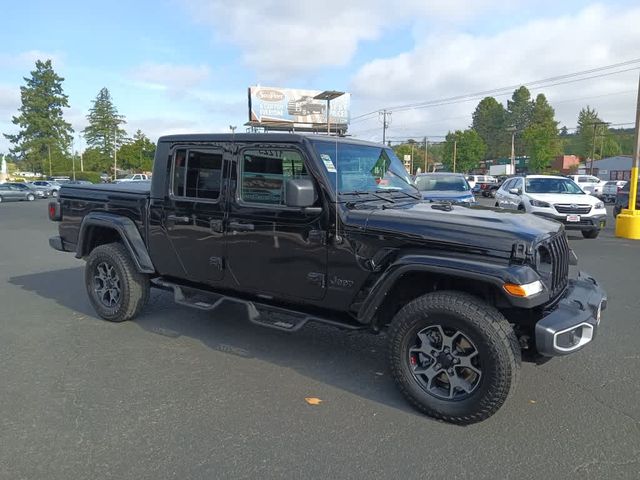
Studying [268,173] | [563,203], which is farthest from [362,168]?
[563,203]

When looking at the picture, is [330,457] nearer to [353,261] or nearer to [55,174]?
[353,261]

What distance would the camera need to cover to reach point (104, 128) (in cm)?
9206

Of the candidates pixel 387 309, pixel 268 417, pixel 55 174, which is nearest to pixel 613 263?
pixel 387 309

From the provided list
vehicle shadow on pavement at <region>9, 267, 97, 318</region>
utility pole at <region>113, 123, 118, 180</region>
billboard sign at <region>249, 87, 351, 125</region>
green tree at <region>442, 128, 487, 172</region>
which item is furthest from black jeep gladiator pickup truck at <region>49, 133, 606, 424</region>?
utility pole at <region>113, 123, 118, 180</region>

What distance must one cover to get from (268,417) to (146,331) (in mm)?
2303

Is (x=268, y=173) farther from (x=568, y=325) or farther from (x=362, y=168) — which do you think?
(x=568, y=325)

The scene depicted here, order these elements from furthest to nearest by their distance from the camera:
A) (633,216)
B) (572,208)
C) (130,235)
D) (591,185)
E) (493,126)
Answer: (493,126), (591,185), (633,216), (572,208), (130,235)

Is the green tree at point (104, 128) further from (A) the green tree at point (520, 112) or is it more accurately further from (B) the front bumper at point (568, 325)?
(B) the front bumper at point (568, 325)

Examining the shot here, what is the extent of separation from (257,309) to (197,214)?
1.05m

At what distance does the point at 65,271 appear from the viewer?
8289 millimetres

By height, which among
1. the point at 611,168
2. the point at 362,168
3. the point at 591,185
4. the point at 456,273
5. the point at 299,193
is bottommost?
the point at 456,273

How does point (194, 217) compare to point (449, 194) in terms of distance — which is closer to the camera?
point (194, 217)

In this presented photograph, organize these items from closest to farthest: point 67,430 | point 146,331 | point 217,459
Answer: point 217,459
point 67,430
point 146,331

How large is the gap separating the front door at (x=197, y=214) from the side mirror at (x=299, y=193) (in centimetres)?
96
